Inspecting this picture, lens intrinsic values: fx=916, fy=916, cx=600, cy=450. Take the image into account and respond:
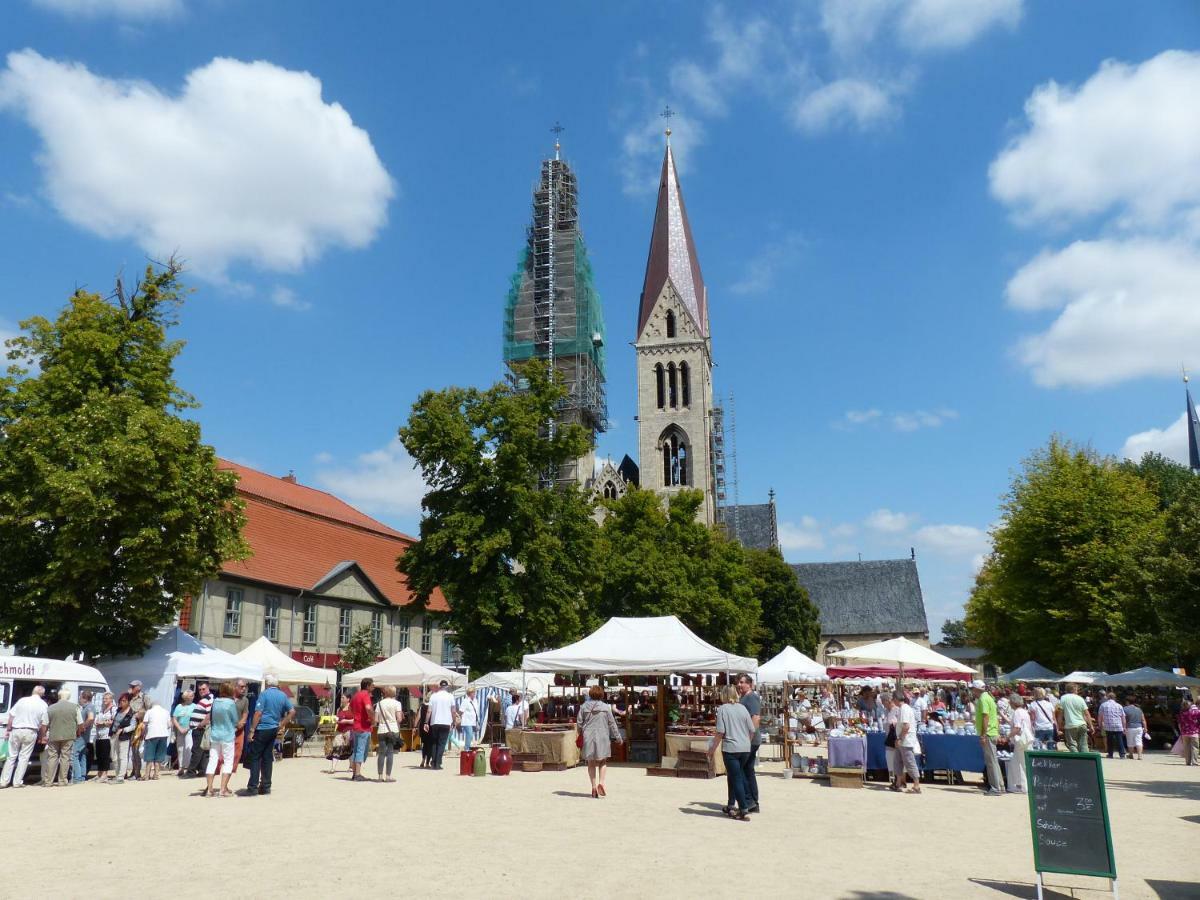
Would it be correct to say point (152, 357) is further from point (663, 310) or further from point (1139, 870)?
point (663, 310)

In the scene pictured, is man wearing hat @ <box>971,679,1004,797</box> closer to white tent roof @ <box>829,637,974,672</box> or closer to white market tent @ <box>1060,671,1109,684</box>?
white tent roof @ <box>829,637,974,672</box>

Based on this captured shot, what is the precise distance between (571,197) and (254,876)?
2597 inches

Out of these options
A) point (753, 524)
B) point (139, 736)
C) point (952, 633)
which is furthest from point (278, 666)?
point (952, 633)

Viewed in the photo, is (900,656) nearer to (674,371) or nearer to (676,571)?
(676,571)

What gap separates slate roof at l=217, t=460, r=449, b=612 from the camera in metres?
37.1

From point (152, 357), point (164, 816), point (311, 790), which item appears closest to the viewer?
point (164, 816)

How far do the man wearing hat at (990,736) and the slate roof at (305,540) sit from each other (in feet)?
83.1

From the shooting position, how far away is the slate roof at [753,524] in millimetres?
84000

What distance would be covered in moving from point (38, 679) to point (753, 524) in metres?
73.4

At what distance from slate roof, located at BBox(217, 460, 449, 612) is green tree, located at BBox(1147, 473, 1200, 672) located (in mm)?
25355

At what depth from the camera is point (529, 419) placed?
1090 inches

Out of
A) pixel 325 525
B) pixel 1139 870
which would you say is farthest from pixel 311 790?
pixel 325 525

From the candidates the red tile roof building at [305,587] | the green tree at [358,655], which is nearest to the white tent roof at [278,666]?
the red tile roof building at [305,587]

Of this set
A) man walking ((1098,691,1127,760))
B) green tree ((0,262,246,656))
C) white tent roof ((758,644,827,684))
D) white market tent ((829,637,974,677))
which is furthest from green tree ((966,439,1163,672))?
green tree ((0,262,246,656))
